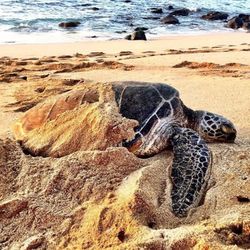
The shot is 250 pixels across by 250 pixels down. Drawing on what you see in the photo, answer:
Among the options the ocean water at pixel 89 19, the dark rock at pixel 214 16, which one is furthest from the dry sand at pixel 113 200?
the dark rock at pixel 214 16

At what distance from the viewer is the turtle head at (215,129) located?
10.6 feet

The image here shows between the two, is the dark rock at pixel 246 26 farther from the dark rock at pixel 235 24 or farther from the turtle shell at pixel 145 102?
the turtle shell at pixel 145 102

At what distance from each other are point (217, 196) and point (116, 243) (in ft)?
2.31

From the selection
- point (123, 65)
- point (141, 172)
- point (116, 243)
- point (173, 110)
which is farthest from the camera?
point (123, 65)

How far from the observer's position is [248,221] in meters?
2.14

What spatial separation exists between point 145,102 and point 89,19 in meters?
11.1

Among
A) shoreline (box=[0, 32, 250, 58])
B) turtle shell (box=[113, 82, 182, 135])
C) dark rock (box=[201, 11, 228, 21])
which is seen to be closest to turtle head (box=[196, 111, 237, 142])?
turtle shell (box=[113, 82, 182, 135])

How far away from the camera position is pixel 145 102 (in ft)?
10.3

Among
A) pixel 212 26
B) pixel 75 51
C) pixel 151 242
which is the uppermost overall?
pixel 151 242

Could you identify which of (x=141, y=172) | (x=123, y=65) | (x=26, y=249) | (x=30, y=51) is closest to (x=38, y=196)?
(x=26, y=249)

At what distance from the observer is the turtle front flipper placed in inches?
96.9

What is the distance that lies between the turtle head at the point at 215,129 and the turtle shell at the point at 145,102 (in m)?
0.21

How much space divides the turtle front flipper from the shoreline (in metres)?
5.37

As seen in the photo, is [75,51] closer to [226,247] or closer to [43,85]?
[43,85]
